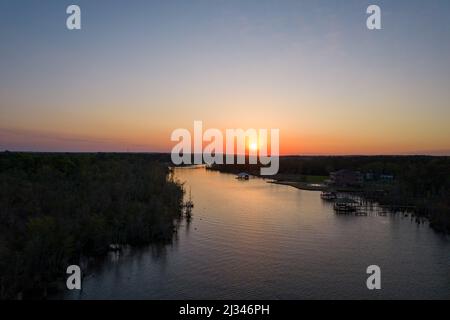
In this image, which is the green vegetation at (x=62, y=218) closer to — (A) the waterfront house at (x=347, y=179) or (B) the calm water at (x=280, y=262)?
(B) the calm water at (x=280, y=262)

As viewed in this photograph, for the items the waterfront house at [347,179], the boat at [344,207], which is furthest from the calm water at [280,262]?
the waterfront house at [347,179]

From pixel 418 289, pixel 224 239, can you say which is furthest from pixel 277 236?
pixel 418 289

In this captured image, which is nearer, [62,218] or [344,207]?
[62,218]

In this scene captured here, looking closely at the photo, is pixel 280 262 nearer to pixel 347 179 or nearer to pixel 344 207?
pixel 344 207

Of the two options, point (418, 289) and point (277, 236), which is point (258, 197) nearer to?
point (277, 236)

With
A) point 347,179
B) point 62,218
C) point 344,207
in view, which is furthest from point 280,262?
point 347,179

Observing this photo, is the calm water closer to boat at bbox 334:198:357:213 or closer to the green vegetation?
the green vegetation
